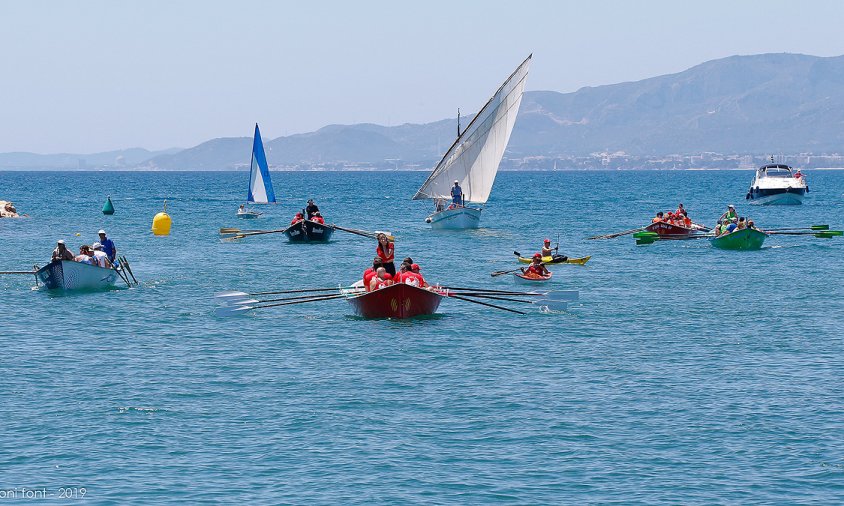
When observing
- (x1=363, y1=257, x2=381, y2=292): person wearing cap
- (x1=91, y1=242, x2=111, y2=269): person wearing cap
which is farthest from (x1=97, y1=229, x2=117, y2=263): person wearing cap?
(x1=363, y1=257, x2=381, y2=292): person wearing cap

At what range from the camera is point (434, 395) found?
30.6 m

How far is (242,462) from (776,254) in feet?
174

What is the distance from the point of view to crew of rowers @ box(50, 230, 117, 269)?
162 ft

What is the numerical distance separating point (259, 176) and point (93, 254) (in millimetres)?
62908

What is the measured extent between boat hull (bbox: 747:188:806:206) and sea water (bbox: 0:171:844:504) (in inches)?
3298

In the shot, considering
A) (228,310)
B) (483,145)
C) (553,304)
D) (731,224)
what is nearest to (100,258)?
(228,310)

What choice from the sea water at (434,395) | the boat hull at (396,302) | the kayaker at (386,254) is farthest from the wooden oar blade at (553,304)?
the kayaker at (386,254)

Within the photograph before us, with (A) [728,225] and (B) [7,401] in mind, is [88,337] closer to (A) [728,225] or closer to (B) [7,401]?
(B) [7,401]

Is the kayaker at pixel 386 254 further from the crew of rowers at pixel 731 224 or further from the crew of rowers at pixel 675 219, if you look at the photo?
the crew of rowers at pixel 675 219

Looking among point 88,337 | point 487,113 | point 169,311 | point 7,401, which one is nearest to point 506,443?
point 7,401

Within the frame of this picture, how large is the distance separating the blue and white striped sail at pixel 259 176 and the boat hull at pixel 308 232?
96.9 feet

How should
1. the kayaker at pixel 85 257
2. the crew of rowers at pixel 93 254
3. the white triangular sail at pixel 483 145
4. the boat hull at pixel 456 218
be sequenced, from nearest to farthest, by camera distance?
the crew of rowers at pixel 93 254
the kayaker at pixel 85 257
the white triangular sail at pixel 483 145
the boat hull at pixel 456 218

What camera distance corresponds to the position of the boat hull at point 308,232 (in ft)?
258

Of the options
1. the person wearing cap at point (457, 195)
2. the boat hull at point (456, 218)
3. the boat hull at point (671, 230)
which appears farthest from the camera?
the person wearing cap at point (457, 195)
